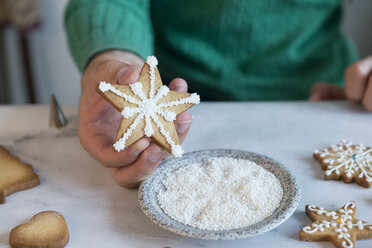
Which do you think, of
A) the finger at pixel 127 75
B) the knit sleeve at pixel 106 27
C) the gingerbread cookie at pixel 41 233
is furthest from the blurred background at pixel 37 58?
the gingerbread cookie at pixel 41 233

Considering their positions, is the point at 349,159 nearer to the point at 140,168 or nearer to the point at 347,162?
the point at 347,162

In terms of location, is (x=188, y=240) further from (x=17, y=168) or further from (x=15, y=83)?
(x=15, y=83)

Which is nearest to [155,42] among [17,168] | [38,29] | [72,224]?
[17,168]

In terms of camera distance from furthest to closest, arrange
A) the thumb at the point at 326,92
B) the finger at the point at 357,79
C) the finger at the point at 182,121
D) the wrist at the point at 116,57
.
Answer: the thumb at the point at 326,92, the finger at the point at 357,79, the wrist at the point at 116,57, the finger at the point at 182,121

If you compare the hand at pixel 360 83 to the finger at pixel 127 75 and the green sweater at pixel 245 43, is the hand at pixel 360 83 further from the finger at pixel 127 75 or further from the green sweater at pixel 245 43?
the finger at pixel 127 75

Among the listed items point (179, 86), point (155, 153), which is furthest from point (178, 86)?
point (155, 153)

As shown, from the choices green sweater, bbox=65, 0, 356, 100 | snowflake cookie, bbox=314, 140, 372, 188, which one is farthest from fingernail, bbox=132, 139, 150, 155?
green sweater, bbox=65, 0, 356, 100

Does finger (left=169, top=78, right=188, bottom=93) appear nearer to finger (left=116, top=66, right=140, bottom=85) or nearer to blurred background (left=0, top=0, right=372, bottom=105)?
finger (left=116, top=66, right=140, bottom=85)
